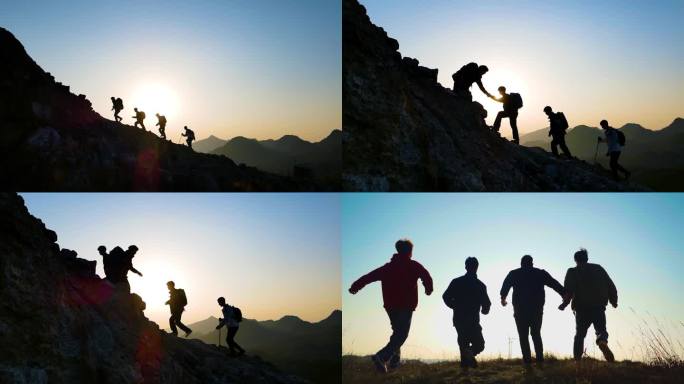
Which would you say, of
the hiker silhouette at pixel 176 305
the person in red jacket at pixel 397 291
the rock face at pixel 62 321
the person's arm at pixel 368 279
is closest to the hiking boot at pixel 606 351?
the person in red jacket at pixel 397 291

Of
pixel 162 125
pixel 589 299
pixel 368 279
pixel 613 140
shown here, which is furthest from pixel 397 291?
pixel 162 125

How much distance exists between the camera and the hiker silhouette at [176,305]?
1777 cm

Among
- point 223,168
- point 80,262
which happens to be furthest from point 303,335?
point 80,262

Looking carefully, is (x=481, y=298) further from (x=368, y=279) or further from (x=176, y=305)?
(x=176, y=305)

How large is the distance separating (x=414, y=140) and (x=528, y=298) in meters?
4.80

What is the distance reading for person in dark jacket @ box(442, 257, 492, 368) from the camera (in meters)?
12.9

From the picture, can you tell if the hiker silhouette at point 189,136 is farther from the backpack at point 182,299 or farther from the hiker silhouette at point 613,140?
the hiker silhouette at point 613,140

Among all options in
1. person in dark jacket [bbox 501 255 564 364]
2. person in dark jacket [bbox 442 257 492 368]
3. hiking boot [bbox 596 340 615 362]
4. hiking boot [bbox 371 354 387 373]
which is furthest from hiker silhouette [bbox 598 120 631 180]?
hiking boot [bbox 371 354 387 373]

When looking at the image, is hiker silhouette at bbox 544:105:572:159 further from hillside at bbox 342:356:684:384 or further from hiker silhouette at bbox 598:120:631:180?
hillside at bbox 342:356:684:384

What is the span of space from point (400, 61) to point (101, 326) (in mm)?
12017

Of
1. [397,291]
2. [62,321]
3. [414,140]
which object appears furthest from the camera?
[414,140]

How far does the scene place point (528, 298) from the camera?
42.6 ft

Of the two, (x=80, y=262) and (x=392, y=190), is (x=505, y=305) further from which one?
(x=80, y=262)

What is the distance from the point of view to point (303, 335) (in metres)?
42.8
